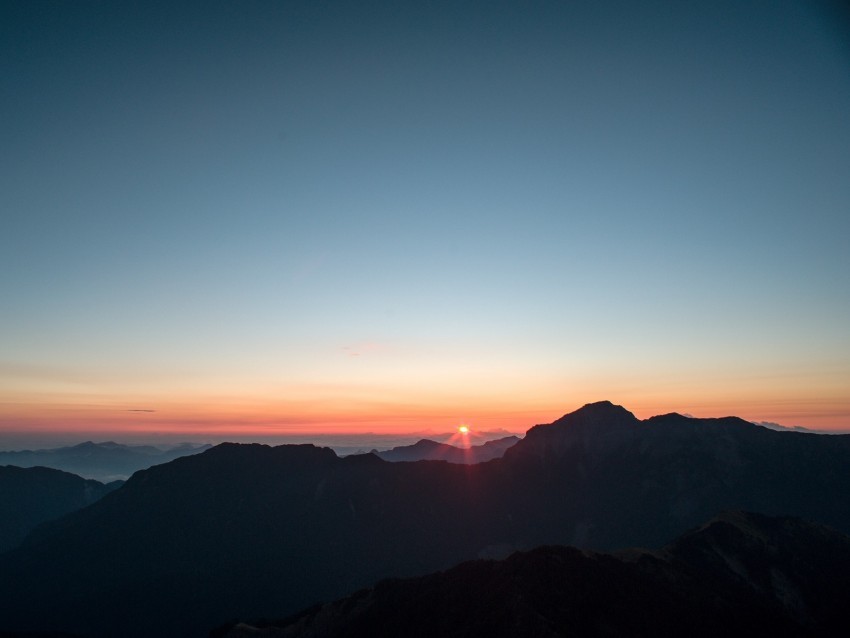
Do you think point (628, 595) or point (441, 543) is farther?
point (441, 543)

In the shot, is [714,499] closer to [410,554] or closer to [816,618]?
[816,618]

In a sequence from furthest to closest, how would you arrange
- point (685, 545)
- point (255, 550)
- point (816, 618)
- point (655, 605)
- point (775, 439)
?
1. point (255, 550)
2. point (775, 439)
3. point (685, 545)
4. point (816, 618)
5. point (655, 605)

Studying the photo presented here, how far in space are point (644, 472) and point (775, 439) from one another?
46079 mm

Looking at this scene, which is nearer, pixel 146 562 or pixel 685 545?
pixel 685 545

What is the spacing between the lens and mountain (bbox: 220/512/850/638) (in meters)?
71.2

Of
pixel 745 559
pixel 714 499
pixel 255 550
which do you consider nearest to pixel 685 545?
pixel 745 559

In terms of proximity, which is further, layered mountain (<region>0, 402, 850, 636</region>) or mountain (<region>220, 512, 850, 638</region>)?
layered mountain (<region>0, 402, 850, 636</region>)

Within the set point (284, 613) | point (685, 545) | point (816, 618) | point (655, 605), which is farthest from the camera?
point (284, 613)

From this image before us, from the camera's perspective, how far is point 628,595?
76562 mm

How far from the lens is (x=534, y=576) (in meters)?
78.6

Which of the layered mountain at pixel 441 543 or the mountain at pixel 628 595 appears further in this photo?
the layered mountain at pixel 441 543

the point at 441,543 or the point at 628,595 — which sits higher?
the point at 628,595

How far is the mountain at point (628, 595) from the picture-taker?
71.2 metres

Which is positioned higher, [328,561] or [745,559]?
Result: [745,559]
